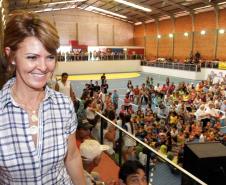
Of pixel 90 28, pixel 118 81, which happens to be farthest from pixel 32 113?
pixel 90 28

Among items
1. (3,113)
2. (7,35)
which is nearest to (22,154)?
(3,113)

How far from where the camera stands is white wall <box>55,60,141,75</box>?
112 feet

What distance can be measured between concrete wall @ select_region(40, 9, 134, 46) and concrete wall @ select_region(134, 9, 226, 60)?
2.76 meters

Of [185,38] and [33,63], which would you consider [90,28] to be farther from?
[33,63]

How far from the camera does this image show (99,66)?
3588 centimetres

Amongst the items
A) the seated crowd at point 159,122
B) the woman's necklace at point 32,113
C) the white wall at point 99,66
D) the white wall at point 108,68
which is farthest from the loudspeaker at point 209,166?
the white wall at point 99,66

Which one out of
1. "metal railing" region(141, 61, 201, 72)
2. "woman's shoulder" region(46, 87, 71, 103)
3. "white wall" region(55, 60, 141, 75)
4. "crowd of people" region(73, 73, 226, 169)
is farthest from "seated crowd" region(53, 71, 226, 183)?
"white wall" region(55, 60, 141, 75)

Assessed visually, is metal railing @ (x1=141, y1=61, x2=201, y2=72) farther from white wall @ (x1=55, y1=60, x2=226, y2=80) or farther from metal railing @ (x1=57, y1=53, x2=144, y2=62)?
metal railing @ (x1=57, y1=53, x2=144, y2=62)

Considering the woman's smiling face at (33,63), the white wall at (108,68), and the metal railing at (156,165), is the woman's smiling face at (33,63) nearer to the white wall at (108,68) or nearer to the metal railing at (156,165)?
the metal railing at (156,165)

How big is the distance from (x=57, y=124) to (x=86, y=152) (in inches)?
55.2

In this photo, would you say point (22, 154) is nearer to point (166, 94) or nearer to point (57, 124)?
point (57, 124)

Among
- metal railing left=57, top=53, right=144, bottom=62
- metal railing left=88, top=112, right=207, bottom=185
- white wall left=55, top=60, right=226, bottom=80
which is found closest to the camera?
metal railing left=88, top=112, right=207, bottom=185

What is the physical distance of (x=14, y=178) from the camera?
147 centimetres

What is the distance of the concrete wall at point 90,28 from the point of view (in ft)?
138
